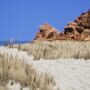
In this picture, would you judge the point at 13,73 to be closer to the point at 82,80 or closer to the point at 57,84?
the point at 57,84

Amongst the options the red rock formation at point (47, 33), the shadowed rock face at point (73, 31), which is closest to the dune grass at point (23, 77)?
the shadowed rock face at point (73, 31)

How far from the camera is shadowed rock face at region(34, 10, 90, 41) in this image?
43.1 m

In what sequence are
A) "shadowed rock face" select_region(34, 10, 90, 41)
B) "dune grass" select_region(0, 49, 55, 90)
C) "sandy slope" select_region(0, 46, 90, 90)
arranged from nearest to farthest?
1. "dune grass" select_region(0, 49, 55, 90)
2. "sandy slope" select_region(0, 46, 90, 90)
3. "shadowed rock face" select_region(34, 10, 90, 41)

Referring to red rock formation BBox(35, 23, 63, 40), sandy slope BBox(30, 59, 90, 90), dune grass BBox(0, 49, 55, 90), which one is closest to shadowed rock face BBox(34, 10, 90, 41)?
red rock formation BBox(35, 23, 63, 40)

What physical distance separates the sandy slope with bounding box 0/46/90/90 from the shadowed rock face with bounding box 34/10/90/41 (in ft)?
94.9

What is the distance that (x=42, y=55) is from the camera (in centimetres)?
1549

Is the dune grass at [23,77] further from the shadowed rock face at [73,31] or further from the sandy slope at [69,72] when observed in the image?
the shadowed rock face at [73,31]

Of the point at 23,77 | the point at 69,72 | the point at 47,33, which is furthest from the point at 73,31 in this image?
the point at 23,77

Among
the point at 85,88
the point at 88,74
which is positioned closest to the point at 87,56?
the point at 88,74

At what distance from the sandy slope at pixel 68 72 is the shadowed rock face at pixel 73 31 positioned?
28934mm

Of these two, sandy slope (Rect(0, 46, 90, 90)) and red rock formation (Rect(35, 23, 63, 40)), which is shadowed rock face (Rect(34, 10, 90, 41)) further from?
sandy slope (Rect(0, 46, 90, 90))

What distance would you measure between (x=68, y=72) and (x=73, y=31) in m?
33.4

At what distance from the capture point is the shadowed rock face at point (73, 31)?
1695 inches

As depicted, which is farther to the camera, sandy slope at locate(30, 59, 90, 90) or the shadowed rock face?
the shadowed rock face
